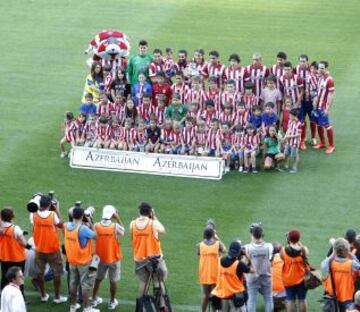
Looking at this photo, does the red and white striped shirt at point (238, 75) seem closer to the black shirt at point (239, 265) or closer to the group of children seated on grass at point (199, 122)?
the group of children seated on grass at point (199, 122)

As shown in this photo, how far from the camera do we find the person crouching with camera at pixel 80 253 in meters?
15.7

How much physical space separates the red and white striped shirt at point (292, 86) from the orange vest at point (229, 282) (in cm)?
755

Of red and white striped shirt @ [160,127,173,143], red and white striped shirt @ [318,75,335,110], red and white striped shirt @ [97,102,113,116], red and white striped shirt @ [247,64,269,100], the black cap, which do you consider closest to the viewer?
the black cap

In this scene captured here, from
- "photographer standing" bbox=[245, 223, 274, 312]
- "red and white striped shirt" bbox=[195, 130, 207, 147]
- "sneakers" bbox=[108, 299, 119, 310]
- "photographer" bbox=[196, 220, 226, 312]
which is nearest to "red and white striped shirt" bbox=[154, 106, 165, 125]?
"red and white striped shirt" bbox=[195, 130, 207, 147]

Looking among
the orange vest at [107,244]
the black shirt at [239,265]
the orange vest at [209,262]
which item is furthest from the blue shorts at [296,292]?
the orange vest at [107,244]

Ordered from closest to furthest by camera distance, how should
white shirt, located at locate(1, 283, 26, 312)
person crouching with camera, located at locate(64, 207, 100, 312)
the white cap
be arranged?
white shirt, located at locate(1, 283, 26, 312), person crouching with camera, located at locate(64, 207, 100, 312), the white cap

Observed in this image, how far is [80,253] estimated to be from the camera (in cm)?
1577

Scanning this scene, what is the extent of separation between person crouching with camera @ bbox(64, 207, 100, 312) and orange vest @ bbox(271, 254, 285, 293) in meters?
2.34

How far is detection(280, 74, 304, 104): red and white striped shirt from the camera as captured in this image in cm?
2192

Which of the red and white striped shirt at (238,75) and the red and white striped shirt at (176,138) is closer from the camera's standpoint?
the red and white striped shirt at (176,138)

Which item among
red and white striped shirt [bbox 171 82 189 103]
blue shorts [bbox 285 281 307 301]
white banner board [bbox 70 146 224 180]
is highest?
red and white striped shirt [bbox 171 82 189 103]

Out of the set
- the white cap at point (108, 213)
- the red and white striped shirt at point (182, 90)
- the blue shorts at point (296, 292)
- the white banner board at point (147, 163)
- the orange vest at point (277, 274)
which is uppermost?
the red and white striped shirt at point (182, 90)

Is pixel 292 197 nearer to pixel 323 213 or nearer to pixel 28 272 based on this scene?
pixel 323 213

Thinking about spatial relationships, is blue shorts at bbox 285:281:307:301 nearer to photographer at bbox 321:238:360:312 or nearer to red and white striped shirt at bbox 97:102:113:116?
photographer at bbox 321:238:360:312
